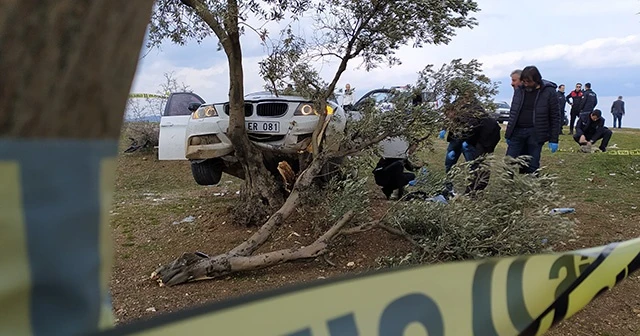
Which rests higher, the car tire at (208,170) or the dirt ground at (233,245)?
the car tire at (208,170)

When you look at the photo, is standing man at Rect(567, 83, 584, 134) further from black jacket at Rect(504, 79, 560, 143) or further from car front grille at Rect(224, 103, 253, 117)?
car front grille at Rect(224, 103, 253, 117)


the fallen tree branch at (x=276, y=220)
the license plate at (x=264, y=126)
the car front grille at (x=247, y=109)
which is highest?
the car front grille at (x=247, y=109)

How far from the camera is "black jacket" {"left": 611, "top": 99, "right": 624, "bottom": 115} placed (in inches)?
930

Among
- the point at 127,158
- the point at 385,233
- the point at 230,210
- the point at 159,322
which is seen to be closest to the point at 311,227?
the point at 385,233

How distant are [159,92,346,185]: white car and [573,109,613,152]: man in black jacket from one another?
32.6ft

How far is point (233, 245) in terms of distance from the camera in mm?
5500

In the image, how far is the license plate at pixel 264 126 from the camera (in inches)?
240

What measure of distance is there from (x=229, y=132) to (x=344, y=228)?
193 cm

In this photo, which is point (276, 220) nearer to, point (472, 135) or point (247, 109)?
point (247, 109)

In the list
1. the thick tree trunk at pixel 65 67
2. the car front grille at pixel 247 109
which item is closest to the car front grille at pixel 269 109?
the car front grille at pixel 247 109

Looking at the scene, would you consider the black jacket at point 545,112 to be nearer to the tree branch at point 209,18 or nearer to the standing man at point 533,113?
the standing man at point 533,113

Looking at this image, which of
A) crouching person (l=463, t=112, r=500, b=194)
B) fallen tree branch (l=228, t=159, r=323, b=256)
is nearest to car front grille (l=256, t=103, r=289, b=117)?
fallen tree branch (l=228, t=159, r=323, b=256)

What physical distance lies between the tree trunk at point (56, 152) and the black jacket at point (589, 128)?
14735 millimetres

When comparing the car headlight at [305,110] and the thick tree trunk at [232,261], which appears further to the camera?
the car headlight at [305,110]
